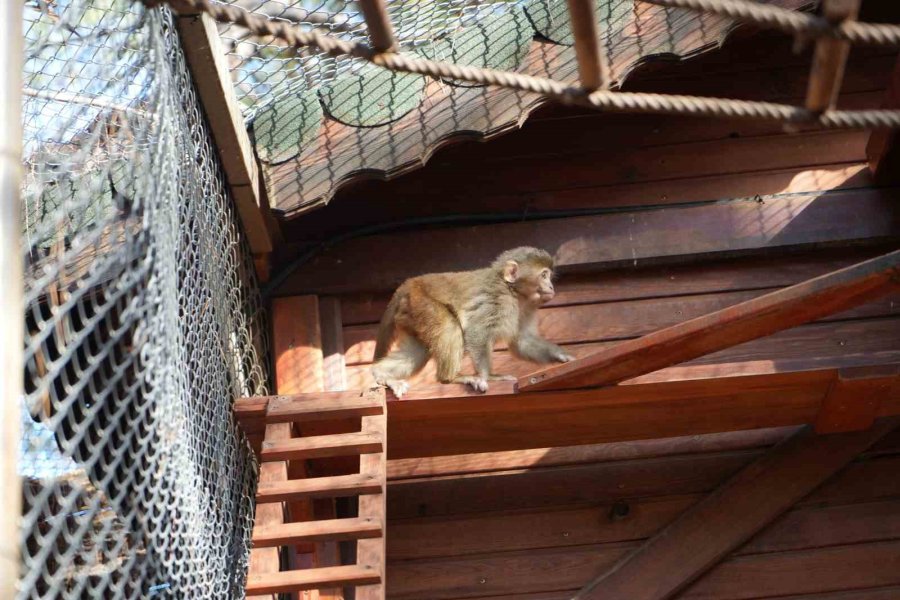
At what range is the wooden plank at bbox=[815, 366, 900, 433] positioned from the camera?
522cm

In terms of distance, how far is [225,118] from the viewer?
526 cm

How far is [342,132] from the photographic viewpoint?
6066 mm

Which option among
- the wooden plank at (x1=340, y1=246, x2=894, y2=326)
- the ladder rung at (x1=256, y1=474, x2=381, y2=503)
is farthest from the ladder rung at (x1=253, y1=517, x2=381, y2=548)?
the wooden plank at (x1=340, y1=246, x2=894, y2=326)

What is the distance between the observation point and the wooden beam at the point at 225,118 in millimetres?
4836

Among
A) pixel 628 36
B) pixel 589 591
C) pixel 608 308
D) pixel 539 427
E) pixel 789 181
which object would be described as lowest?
pixel 589 591

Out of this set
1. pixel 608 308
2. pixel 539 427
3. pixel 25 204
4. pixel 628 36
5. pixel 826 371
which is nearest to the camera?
pixel 25 204

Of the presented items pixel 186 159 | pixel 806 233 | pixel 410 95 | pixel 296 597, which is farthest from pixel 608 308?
pixel 186 159

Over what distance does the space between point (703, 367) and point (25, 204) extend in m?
2.82

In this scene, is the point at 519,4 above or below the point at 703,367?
above

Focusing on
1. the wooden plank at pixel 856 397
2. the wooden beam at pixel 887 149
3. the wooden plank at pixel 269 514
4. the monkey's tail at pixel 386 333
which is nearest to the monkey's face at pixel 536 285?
the monkey's tail at pixel 386 333

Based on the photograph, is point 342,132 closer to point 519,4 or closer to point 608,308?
point 519,4

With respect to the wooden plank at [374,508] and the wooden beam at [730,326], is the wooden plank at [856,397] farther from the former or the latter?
the wooden plank at [374,508]

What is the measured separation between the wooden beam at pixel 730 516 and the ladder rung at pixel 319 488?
1.54 metres

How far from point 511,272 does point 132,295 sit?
2298 millimetres
